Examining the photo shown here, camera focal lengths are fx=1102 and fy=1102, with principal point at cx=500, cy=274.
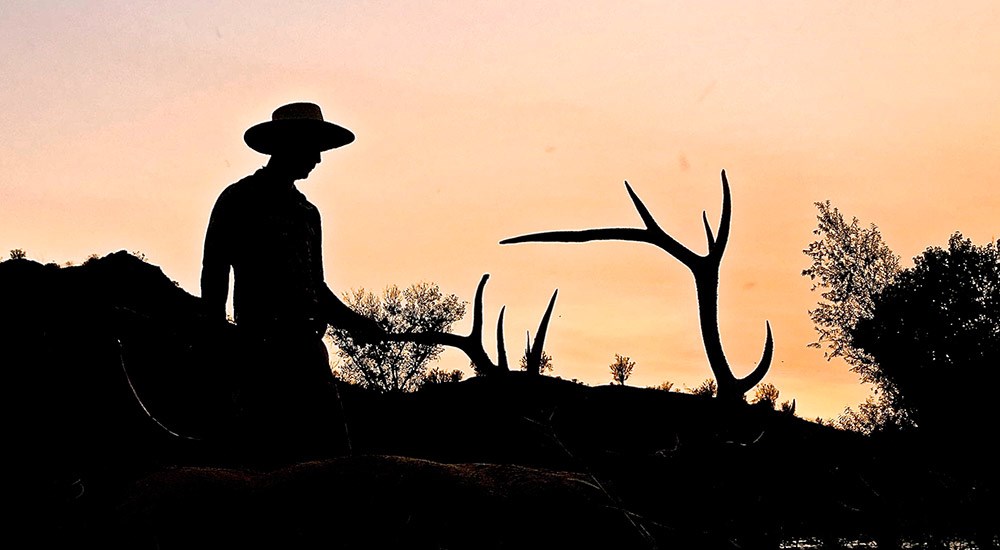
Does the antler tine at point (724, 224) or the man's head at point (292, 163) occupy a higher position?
the man's head at point (292, 163)

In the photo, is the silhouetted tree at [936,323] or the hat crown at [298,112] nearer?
the hat crown at [298,112]

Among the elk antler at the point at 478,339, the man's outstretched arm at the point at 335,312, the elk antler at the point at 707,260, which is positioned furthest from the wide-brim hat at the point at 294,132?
the elk antler at the point at 707,260

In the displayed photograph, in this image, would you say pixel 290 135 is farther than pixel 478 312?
Yes

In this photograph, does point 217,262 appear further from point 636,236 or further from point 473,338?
point 636,236

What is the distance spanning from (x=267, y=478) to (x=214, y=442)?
1.65m

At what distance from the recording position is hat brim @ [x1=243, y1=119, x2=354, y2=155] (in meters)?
6.15

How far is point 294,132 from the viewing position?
6.21m

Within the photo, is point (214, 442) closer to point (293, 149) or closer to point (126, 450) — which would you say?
point (293, 149)

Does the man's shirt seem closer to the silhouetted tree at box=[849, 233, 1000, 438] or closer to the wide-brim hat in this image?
the wide-brim hat

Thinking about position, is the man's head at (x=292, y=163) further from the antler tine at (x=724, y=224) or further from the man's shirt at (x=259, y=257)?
the antler tine at (x=724, y=224)

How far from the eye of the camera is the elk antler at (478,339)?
4098 millimetres

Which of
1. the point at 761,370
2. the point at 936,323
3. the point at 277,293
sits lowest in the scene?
the point at 761,370

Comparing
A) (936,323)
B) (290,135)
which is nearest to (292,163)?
(290,135)

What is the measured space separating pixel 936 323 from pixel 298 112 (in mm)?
32185
